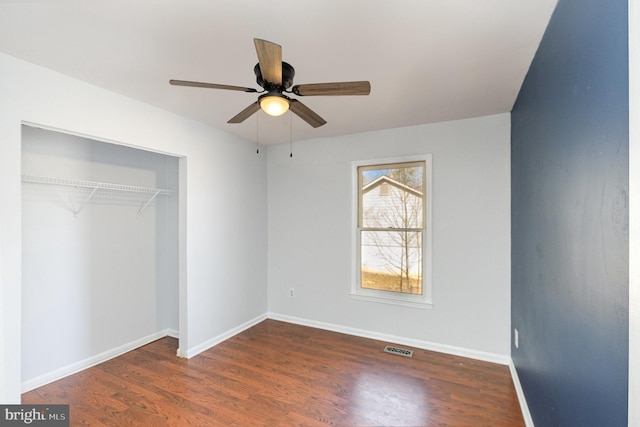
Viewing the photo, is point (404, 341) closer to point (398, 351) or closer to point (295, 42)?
point (398, 351)

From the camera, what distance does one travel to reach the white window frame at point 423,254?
11.0ft

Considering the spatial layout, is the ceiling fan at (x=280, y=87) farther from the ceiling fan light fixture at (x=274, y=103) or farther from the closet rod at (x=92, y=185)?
the closet rod at (x=92, y=185)

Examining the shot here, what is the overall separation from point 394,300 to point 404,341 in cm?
45

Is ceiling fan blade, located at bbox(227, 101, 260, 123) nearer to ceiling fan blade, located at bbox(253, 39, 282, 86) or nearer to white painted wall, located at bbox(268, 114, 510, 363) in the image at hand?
ceiling fan blade, located at bbox(253, 39, 282, 86)

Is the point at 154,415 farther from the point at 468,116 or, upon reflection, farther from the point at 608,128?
the point at 468,116

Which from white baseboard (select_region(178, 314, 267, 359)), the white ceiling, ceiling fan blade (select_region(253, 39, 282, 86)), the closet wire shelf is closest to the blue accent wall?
the white ceiling

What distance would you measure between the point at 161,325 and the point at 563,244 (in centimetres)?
394

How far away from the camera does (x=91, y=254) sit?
9.87ft

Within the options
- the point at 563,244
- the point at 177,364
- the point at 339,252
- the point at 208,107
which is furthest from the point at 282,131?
the point at 563,244

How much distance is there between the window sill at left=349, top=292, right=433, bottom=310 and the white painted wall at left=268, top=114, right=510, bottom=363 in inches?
1.9

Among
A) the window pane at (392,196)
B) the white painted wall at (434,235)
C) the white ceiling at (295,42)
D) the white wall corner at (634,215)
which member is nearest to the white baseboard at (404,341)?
the white painted wall at (434,235)

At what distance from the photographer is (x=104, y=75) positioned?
7.35 ft

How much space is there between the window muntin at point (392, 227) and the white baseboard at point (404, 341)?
0.51 metres

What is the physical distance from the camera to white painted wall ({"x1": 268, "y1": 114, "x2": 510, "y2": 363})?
305cm
